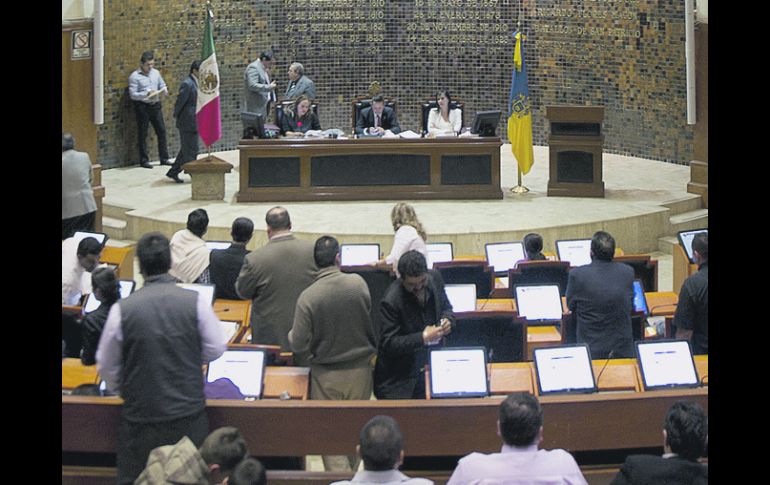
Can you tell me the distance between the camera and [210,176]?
13.5 m

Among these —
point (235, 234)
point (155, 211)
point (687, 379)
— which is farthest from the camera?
point (155, 211)

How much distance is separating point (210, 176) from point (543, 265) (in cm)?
595

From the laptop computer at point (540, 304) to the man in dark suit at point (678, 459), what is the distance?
133 inches

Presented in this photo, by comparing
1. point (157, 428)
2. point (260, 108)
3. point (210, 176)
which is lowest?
point (157, 428)

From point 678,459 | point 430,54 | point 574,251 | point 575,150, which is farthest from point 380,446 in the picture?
point 430,54

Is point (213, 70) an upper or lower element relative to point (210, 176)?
upper

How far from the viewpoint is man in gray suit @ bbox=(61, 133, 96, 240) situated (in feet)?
33.0

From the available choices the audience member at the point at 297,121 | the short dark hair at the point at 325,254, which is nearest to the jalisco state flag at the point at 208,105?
the audience member at the point at 297,121

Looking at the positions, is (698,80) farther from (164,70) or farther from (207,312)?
(207,312)

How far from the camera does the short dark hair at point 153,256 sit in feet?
17.0

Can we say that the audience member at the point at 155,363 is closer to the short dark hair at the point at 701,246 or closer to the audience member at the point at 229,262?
the audience member at the point at 229,262

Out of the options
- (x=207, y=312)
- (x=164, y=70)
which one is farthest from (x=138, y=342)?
(x=164, y=70)

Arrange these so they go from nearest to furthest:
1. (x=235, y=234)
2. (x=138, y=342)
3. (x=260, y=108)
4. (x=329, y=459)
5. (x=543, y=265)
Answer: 1. (x=138, y=342)
2. (x=329, y=459)
3. (x=235, y=234)
4. (x=543, y=265)
5. (x=260, y=108)

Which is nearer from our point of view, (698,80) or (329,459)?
(329,459)
